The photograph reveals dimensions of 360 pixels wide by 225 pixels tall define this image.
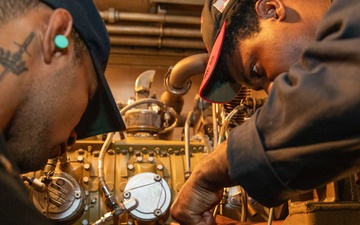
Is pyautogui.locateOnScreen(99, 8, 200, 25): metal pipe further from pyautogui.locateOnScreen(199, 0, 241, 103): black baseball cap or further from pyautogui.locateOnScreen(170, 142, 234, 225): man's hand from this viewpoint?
pyautogui.locateOnScreen(170, 142, 234, 225): man's hand

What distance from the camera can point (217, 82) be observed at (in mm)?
1650

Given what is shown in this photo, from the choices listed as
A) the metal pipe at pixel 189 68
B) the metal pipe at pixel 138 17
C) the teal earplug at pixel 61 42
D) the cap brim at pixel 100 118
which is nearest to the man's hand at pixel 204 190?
the cap brim at pixel 100 118

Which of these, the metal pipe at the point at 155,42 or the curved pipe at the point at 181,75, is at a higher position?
the metal pipe at the point at 155,42

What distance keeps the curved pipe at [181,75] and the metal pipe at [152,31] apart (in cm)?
49

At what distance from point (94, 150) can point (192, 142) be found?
0.48 m

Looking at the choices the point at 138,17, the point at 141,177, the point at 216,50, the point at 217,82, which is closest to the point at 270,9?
the point at 216,50

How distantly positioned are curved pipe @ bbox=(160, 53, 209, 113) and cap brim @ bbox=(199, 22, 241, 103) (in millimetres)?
540

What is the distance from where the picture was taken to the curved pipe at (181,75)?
225 cm

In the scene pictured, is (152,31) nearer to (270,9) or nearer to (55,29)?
(270,9)

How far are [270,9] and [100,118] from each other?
662 millimetres

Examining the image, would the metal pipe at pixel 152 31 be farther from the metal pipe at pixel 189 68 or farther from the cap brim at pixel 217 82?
the cap brim at pixel 217 82

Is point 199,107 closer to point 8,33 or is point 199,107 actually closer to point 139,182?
point 139,182

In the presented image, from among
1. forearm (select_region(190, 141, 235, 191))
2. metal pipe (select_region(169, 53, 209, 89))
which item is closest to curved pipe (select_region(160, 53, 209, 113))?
metal pipe (select_region(169, 53, 209, 89))

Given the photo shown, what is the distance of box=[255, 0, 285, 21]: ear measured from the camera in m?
1.20
